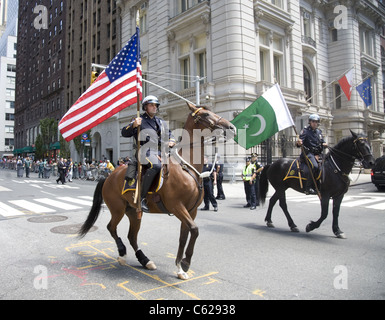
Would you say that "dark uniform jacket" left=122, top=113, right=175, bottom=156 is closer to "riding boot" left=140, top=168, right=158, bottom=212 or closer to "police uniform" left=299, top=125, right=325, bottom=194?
"riding boot" left=140, top=168, right=158, bottom=212

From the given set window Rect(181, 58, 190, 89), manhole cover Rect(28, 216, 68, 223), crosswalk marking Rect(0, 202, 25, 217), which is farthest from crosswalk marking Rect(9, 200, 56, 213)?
window Rect(181, 58, 190, 89)

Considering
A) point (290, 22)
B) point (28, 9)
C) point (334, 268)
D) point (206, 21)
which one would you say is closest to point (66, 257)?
point (334, 268)

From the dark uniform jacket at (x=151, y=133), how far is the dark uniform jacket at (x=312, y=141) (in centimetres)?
426

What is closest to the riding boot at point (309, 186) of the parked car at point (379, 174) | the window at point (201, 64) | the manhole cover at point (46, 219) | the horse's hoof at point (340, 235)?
the horse's hoof at point (340, 235)

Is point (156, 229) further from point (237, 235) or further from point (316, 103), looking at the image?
point (316, 103)

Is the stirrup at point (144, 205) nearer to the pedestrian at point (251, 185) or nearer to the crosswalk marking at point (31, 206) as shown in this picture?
the crosswalk marking at point (31, 206)

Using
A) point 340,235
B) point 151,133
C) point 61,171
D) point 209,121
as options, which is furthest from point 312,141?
point 61,171

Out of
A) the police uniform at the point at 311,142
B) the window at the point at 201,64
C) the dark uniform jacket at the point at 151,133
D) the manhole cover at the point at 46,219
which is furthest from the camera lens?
the window at the point at 201,64

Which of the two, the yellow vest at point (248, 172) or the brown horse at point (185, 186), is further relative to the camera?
the yellow vest at point (248, 172)

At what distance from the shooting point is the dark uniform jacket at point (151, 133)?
4.64m

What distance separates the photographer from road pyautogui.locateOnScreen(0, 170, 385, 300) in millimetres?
3670

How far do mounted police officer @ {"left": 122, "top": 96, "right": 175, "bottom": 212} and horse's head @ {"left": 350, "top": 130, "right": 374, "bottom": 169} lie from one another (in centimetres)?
483

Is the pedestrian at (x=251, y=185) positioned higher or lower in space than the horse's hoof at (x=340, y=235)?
higher
